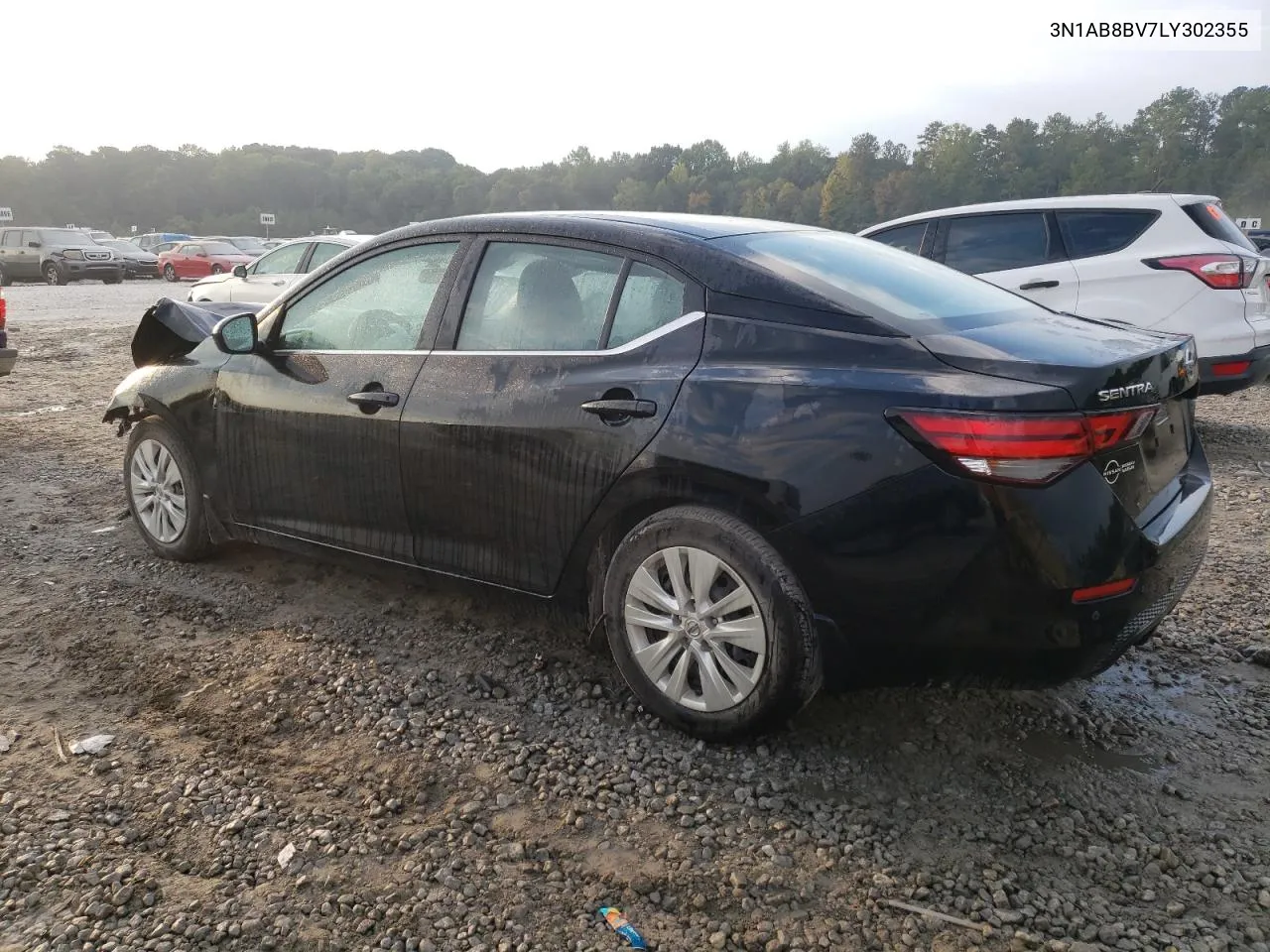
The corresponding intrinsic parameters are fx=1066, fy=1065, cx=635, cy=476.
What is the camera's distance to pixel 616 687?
364cm

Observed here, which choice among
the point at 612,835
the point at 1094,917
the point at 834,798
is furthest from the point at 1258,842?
the point at 612,835

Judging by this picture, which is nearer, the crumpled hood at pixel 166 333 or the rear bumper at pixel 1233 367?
the crumpled hood at pixel 166 333

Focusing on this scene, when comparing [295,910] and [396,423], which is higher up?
[396,423]

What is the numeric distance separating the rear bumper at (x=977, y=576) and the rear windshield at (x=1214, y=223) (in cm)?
544

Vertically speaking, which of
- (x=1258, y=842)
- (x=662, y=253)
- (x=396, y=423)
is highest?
(x=662, y=253)

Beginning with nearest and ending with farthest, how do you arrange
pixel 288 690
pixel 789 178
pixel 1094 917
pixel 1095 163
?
pixel 1094 917 < pixel 288 690 < pixel 1095 163 < pixel 789 178

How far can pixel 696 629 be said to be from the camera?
10.3ft

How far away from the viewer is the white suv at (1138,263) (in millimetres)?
7211

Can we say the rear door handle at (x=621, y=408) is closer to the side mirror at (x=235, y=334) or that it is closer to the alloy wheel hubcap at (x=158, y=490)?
the side mirror at (x=235, y=334)

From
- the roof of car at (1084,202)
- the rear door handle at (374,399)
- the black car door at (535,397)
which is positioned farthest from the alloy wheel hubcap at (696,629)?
the roof of car at (1084,202)

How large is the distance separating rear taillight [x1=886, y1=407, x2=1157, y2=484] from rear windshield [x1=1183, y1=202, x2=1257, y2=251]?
18.7 feet

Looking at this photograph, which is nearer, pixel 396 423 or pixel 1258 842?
pixel 1258 842

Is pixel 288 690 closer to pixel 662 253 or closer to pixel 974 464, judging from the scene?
pixel 662 253

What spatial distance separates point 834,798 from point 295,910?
1.43 meters
